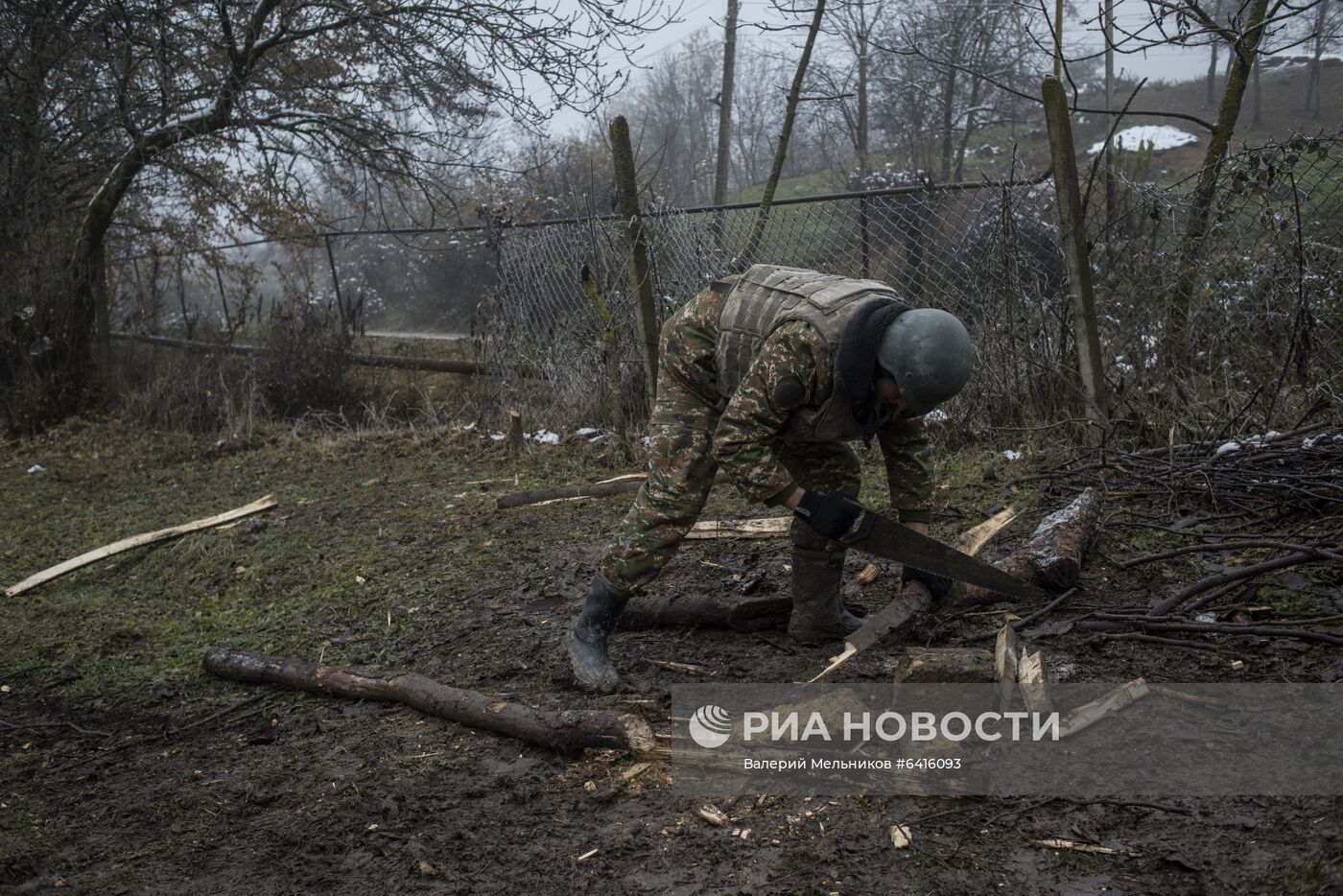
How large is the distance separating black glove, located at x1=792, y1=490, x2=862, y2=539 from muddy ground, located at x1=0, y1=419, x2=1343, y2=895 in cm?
56

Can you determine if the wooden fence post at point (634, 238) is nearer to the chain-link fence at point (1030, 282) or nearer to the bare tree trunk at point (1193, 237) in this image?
the chain-link fence at point (1030, 282)

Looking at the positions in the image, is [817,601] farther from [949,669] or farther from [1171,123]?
[1171,123]

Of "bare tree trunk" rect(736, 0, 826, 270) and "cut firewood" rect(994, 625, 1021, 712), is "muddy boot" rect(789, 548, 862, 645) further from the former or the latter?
"bare tree trunk" rect(736, 0, 826, 270)

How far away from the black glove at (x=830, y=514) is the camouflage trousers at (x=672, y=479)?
0.31 metres

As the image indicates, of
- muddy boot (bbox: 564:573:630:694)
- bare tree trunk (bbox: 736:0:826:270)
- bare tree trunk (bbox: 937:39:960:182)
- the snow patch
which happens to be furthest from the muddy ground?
the snow patch

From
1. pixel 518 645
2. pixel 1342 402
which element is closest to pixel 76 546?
pixel 518 645

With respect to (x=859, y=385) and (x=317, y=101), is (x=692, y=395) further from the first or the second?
(x=317, y=101)

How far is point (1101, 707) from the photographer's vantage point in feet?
9.27

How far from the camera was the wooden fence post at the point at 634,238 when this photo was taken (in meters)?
6.47

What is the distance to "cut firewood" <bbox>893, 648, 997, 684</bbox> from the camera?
288 centimetres

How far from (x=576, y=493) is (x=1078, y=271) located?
3.20 meters

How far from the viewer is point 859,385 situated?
2.92m

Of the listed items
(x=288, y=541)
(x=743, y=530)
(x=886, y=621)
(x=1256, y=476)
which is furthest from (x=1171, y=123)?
(x=886, y=621)

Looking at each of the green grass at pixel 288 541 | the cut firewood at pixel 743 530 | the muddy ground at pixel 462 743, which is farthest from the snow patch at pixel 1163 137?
the muddy ground at pixel 462 743
